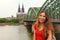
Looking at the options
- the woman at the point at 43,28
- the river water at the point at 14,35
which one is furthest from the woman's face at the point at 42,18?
the river water at the point at 14,35

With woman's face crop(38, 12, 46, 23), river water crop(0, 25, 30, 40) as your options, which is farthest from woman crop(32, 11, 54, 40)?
river water crop(0, 25, 30, 40)

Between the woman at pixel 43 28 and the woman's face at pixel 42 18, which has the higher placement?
the woman's face at pixel 42 18

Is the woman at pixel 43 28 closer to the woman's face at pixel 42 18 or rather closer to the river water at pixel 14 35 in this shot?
the woman's face at pixel 42 18

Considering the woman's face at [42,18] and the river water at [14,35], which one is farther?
the river water at [14,35]

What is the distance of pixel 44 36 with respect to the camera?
17.9 ft

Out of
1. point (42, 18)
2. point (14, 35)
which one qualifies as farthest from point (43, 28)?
point (14, 35)

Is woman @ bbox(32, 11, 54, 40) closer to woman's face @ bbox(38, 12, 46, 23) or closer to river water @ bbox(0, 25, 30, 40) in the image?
woman's face @ bbox(38, 12, 46, 23)

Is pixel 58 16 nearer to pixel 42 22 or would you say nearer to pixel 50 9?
pixel 50 9

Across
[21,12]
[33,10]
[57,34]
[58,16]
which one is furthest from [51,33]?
[21,12]

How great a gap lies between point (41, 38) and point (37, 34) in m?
0.11

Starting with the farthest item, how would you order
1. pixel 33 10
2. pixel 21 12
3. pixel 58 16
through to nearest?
pixel 21 12, pixel 33 10, pixel 58 16

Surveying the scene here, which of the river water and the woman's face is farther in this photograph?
the river water

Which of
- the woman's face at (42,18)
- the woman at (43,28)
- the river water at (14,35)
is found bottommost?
the river water at (14,35)

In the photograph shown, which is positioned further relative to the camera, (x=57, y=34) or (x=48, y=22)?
(x=57, y=34)
